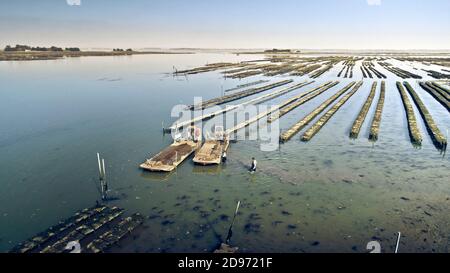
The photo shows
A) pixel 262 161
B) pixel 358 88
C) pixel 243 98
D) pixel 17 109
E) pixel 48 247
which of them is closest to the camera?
pixel 48 247

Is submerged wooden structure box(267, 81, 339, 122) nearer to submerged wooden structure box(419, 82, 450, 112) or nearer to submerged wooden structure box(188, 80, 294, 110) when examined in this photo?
submerged wooden structure box(188, 80, 294, 110)

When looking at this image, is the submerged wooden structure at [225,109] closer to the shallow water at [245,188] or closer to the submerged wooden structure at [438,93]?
the shallow water at [245,188]

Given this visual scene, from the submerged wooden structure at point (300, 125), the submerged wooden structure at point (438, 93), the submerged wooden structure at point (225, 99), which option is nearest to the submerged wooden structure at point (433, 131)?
the submerged wooden structure at point (438, 93)

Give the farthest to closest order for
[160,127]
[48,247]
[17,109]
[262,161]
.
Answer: [17,109]
[160,127]
[262,161]
[48,247]

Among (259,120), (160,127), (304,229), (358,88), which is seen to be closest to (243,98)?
(259,120)

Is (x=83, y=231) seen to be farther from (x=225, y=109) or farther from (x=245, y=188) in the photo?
(x=225, y=109)

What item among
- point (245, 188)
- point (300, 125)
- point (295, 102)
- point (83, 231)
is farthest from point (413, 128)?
point (83, 231)
